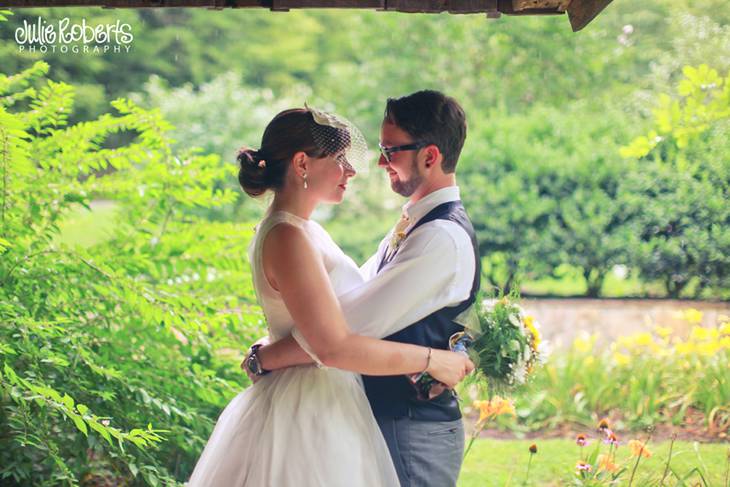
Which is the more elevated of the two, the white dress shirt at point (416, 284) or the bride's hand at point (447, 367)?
the white dress shirt at point (416, 284)

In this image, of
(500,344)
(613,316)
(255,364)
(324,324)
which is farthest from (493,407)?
(613,316)

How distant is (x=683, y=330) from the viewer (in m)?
7.35

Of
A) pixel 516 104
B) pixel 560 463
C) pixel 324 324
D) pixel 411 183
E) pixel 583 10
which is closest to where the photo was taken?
pixel 324 324

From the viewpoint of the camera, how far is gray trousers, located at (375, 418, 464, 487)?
3.07m

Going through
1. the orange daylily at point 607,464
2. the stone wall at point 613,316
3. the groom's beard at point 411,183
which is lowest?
the orange daylily at point 607,464

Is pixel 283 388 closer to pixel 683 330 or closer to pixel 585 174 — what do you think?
pixel 683 330

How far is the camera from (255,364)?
321 centimetres

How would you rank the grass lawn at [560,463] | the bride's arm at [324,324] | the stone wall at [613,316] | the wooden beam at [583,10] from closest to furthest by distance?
the bride's arm at [324,324] < the wooden beam at [583,10] < the grass lawn at [560,463] < the stone wall at [613,316]

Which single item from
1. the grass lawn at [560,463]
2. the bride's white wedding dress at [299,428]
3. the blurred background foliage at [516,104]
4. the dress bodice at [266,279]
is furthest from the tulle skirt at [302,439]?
the blurred background foliage at [516,104]

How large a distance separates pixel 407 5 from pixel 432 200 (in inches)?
35.8

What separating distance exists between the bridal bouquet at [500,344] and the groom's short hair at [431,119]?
2.05 feet

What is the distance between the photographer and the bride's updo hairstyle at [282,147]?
3.06m

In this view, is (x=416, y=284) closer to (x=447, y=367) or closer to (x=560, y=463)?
(x=447, y=367)

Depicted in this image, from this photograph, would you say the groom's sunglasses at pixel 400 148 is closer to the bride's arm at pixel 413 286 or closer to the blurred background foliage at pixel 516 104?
the bride's arm at pixel 413 286
